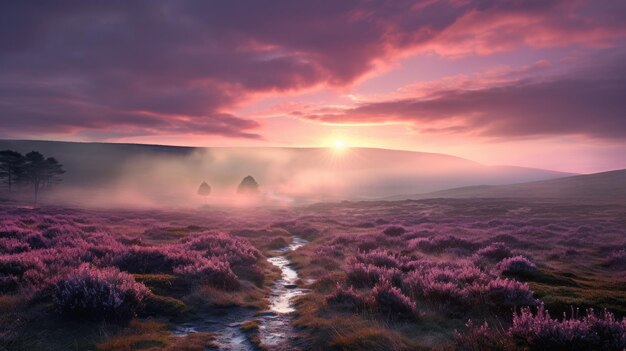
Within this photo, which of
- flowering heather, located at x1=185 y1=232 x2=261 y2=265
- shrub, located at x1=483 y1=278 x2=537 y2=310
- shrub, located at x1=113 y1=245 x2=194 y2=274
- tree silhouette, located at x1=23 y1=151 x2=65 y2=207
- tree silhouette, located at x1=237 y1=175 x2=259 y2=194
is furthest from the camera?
tree silhouette, located at x1=237 y1=175 x2=259 y2=194

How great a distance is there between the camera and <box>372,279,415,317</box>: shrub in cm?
923

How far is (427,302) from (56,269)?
11.6m

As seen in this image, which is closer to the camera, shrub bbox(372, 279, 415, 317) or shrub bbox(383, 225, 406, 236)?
shrub bbox(372, 279, 415, 317)

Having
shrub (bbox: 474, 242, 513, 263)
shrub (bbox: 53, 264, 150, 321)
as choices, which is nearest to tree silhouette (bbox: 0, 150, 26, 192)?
shrub (bbox: 53, 264, 150, 321)

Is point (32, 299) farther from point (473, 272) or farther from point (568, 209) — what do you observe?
point (568, 209)

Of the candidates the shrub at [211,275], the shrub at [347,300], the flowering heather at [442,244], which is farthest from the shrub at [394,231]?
the shrub at [347,300]

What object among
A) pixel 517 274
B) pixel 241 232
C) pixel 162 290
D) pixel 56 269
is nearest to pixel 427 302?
pixel 517 274

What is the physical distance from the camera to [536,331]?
5.86 m

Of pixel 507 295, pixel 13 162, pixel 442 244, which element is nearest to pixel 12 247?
pixel 507 295

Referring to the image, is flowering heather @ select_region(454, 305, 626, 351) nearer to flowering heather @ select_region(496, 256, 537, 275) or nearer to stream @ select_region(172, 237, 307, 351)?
stream @ select_region(172, 237, 307, 351)

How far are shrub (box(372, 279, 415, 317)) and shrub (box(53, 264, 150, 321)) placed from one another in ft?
20.3

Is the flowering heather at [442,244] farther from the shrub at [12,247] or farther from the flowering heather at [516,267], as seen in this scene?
the shrub at [12,247]

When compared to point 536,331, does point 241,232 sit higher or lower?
lower

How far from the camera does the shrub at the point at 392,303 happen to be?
30.3ft
